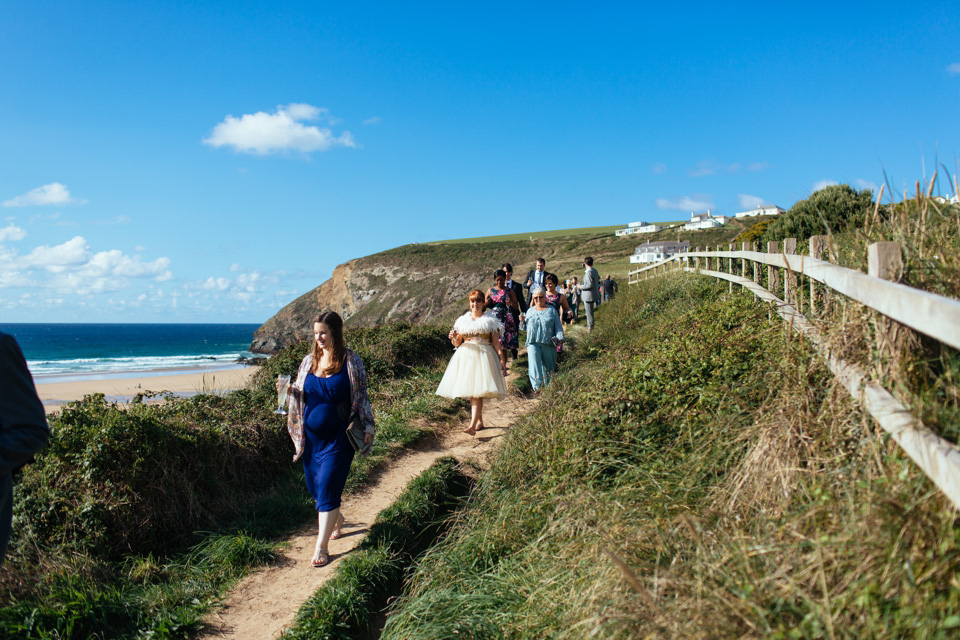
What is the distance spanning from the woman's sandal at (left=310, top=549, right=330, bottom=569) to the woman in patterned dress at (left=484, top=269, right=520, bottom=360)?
6.44m

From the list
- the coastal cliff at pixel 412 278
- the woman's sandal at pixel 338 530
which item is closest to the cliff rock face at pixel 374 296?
the coastal cliff at pixel 412 278

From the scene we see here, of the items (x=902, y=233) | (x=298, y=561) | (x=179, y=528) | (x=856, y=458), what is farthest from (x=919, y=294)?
(x=179, y=528)

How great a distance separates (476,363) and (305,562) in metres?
3.77

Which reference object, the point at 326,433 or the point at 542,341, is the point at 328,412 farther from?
the point at 542,341

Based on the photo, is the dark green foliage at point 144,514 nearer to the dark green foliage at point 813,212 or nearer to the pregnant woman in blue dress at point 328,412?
the pregnant woman in blue dress at point 328,412

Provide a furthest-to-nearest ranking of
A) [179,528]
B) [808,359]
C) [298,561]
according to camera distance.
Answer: [179,528]
[298,561]
[808,359]

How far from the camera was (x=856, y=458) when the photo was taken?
8.80 feet

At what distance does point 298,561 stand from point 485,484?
1664mm

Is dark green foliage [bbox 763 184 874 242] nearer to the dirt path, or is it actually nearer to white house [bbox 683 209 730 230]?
the dirt path

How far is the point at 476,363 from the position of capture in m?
8.55

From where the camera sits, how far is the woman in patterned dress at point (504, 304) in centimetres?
1165

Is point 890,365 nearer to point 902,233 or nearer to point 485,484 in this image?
point 902,233

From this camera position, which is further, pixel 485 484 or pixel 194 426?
pixel 194 426

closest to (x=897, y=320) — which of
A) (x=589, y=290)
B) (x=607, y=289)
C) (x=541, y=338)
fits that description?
(x=541, y=338)
